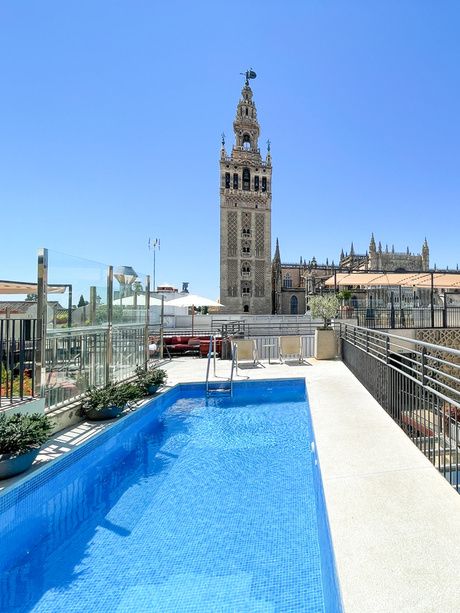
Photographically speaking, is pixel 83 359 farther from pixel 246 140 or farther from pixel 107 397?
pixel 246 140

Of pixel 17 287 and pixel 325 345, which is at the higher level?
pixel 17 287

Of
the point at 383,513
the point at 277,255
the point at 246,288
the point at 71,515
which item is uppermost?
the point at 277,255

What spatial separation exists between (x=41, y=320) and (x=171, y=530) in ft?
9.90

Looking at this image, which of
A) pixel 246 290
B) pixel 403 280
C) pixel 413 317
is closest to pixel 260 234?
pixel 246 290

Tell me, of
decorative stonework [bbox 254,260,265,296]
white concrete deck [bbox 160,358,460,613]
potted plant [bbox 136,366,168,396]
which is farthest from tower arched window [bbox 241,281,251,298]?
white concrete deck [bbox 160,358,460,613]

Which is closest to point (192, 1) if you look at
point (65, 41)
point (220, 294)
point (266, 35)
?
point (266, 35)

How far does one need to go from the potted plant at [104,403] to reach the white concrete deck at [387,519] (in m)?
3.09

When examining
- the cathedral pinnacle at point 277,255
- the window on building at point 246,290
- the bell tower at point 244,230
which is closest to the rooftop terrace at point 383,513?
the bell tower at point 244,230

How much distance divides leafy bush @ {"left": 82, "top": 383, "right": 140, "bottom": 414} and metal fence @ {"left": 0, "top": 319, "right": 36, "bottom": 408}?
36.5 inches

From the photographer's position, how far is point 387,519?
2184 millimetres

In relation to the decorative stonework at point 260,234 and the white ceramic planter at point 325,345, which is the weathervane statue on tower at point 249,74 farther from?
the white ceramic planter at point 325,345

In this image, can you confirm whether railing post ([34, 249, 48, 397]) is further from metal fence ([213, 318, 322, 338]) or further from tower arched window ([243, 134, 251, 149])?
tower arched window ([243, 134, 251, 149])

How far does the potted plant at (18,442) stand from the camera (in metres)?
3.15

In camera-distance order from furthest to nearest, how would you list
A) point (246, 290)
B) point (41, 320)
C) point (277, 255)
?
point (277, 255) < point (246, 290) < point (41, 320)
